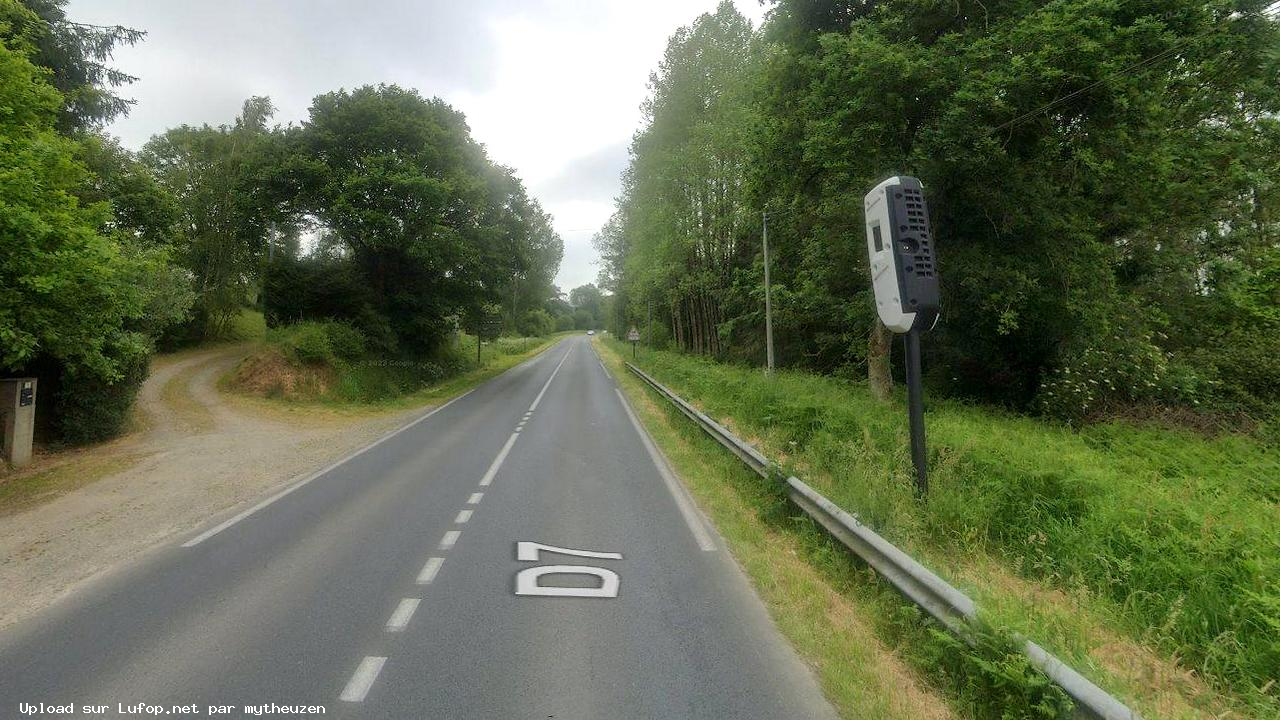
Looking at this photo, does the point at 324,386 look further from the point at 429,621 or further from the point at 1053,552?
the point at 1053,552

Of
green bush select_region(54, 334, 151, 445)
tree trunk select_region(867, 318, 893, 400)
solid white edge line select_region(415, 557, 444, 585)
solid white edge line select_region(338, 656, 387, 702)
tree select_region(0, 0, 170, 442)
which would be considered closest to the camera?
solid white edge line select_region(338, 656, 387, 702)

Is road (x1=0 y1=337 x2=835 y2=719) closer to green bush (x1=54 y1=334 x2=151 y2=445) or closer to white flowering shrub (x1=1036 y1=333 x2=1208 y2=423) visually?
green bush (x1=54 y1=334 x2=151 y2=445)

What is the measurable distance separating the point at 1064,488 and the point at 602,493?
17.9 feet

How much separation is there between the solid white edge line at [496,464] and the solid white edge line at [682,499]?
2.77 meters

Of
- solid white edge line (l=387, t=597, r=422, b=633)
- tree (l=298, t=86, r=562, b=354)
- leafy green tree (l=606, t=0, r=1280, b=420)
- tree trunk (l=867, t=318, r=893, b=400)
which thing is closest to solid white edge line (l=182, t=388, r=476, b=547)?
solid white edge line (l=387, t=597, r=422, b=633)

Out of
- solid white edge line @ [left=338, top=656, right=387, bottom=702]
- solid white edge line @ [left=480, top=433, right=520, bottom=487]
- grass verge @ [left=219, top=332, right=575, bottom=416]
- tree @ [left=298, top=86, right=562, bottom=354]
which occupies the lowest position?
solid white edge line @ [left=480, top=433, right=520, bottom=487]

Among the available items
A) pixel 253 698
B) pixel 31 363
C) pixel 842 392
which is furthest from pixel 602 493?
pixel 31 363

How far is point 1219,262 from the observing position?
12.3 meters

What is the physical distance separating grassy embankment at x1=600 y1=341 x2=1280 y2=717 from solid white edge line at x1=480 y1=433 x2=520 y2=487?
3.27 meters

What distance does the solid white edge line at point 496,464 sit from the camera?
8.95 m

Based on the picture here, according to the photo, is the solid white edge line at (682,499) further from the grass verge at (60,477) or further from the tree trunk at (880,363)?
the grass verge at (60,477)

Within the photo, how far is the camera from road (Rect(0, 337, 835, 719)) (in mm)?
3336

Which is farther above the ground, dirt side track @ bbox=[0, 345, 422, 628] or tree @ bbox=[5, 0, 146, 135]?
tree @ bbox=[5, 0, 146, 135]

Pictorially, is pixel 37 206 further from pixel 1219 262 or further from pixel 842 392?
pixel 1219 262
